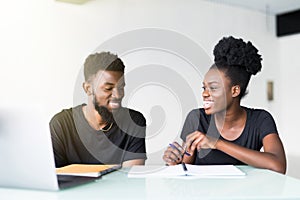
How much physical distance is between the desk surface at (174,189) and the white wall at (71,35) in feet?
2.93

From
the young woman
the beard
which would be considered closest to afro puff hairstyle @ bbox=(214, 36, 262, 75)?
the young woman

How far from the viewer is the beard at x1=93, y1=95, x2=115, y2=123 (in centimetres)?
185

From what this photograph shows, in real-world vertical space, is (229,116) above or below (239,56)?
below

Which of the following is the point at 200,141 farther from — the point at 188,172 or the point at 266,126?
the point at 266,126

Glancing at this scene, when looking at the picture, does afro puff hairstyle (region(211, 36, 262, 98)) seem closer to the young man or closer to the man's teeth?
the man's teeth

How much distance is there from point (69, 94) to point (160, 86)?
913mm

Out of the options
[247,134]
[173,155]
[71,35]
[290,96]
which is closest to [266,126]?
[247,134]

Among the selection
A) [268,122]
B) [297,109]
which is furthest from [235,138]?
[297,109]

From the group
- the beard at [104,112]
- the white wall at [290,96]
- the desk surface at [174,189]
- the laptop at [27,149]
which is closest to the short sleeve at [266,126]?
the desk surface at [174,189]

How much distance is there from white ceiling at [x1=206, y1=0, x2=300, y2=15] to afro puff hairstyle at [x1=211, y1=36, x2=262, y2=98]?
2.08 m

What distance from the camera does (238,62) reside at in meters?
1.89

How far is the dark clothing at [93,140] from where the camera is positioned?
1.78 metres

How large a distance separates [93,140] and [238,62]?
31.8 inches

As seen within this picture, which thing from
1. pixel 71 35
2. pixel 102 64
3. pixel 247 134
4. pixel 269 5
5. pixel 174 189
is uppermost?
pixel 269 5
